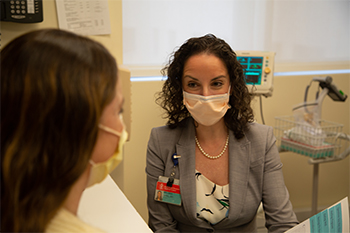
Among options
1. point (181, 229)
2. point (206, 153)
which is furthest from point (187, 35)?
point (181, 229)

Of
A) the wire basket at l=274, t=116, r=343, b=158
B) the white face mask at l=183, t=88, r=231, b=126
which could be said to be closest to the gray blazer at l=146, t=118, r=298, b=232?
the white face mask at l=183, t=88, r=231, b=126

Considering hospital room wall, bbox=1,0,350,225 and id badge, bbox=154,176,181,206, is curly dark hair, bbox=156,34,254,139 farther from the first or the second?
hospital room wall, bbox=1,0,350,225

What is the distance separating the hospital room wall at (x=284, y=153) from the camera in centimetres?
246

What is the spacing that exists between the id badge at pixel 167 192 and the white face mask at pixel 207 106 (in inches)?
12.1

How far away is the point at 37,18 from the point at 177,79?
2.28 ft

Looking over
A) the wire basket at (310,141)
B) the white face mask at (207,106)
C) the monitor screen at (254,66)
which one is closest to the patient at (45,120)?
the white face mask at (207,106)

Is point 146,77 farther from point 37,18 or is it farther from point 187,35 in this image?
point 37,18

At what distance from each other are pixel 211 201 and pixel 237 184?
0.14 meters

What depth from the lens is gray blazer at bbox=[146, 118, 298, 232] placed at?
58.0 inches

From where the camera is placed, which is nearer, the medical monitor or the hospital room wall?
the medical monitor

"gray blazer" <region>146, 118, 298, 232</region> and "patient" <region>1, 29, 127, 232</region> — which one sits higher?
"patient" <region>1, 29, 127, 232</region>

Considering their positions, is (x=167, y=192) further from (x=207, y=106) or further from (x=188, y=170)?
(x=207, y=106)

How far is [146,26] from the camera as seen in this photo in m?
2.43

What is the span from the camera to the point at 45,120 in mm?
577
